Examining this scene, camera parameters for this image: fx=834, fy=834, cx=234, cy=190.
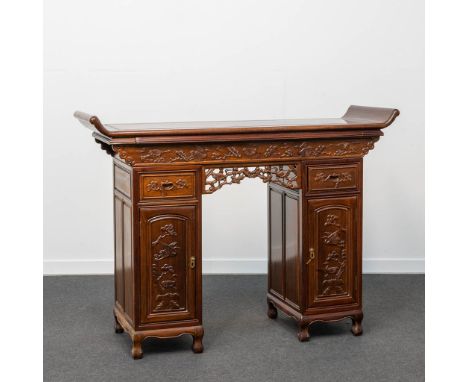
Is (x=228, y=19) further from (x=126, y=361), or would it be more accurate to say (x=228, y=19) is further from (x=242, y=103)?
(x=126, y=361)

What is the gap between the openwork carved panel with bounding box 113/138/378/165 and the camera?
412cm

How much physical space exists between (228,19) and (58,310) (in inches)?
93.6

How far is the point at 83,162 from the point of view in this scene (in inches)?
238

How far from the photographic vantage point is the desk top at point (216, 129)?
13.3 feet

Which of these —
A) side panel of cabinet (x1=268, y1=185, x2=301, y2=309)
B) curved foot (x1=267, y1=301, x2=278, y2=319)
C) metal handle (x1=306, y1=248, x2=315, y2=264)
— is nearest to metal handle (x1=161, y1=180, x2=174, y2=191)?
side panel of cabinet (x1=268, y1=185, x2=301, y2=309)

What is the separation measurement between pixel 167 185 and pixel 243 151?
1.41ft

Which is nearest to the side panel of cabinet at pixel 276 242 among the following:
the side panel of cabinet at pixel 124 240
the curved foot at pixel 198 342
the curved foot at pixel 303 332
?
the curved foot at pixel 303 332

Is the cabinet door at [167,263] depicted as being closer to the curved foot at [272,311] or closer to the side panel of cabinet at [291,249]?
the side panel of cabinet at [291,249]

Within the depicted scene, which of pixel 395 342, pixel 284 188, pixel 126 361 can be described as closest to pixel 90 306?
pixel 126 361

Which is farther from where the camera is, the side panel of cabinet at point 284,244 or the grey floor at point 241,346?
the side panel of cabinet at point 284,244

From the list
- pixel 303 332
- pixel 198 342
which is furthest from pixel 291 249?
pixel 198 342

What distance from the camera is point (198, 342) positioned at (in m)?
4.34

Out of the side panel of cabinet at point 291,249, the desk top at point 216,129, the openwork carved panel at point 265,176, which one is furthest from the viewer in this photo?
the side panel of cabinet at point 291,249

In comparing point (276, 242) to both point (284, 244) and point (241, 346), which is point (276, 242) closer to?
point (284, 244)
